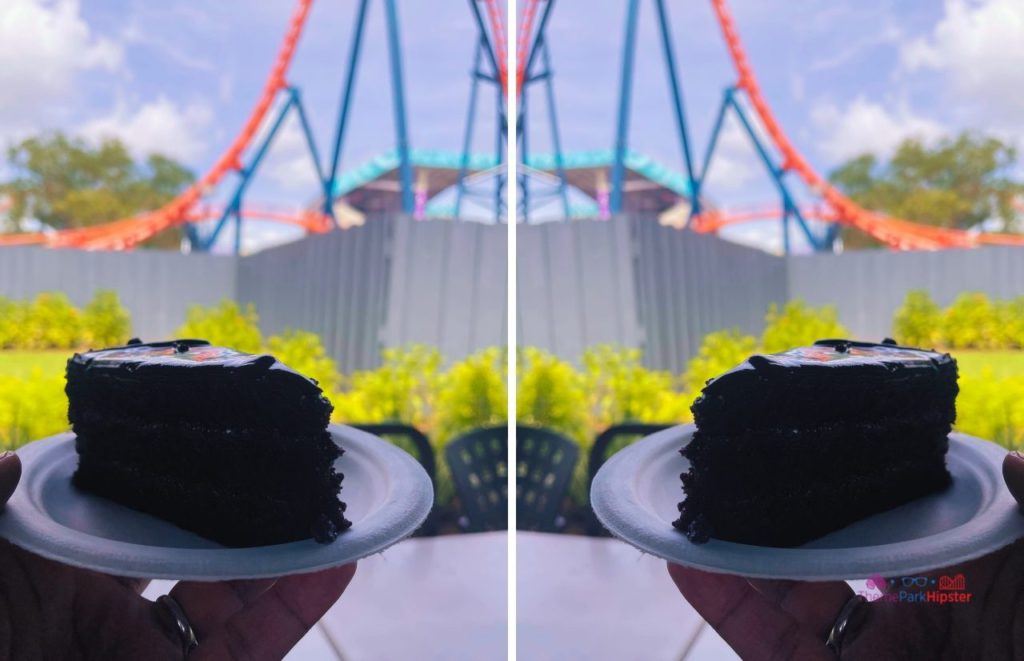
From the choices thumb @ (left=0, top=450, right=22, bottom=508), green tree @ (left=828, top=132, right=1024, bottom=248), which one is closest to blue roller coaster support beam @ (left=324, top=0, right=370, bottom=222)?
thumb @ (left=0, top=450, right=22, bottom=508)

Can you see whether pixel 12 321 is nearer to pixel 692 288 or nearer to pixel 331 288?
pixel 331 288

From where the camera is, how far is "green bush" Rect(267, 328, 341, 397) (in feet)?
4.23

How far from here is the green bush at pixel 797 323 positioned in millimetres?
1267

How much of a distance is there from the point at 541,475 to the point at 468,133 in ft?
2.32

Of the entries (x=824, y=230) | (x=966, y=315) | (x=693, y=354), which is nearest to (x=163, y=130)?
(x=693, y=354)

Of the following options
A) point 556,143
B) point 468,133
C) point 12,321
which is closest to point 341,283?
point 468,133

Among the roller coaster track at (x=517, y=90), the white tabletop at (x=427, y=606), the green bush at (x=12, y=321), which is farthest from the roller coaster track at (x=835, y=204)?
the green bush at (x=12, y=321)

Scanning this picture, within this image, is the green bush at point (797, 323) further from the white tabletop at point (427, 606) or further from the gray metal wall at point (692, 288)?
the white tabletop at point (427, 606)

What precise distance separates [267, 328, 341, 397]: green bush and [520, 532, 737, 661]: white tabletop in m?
0.48

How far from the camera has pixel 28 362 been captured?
128cm

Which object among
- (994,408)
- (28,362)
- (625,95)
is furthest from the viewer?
(625,95)

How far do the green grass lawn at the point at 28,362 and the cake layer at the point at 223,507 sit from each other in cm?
62

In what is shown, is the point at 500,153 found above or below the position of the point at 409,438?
above

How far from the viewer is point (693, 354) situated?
1309 mm
